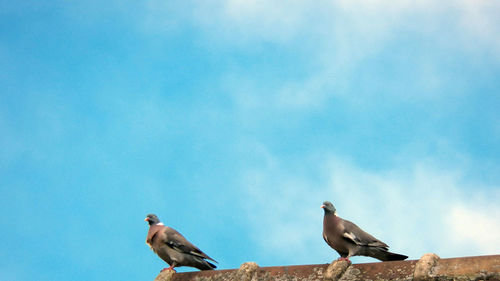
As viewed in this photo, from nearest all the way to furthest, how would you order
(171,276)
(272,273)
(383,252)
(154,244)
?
(272,273) → (383,252) → (171,276) → (154,244)

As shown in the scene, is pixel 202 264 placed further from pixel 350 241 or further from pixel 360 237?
pixel 360 237

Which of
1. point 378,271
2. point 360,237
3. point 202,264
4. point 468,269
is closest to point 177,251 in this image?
point 202,264

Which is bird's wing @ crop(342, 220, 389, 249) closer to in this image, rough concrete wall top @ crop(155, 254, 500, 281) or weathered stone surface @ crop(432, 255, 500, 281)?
rough concrete wall top @ crop(155, 254, 500, 281)

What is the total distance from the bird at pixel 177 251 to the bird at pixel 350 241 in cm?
221

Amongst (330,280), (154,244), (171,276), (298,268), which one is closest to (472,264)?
A: (330,280)

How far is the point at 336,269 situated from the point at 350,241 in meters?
1.22

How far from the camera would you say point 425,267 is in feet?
23.9

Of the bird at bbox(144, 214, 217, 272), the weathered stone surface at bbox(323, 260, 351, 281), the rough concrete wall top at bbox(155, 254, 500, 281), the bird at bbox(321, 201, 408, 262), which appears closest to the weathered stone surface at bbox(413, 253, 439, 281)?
the rough concrete wall top at bbox(155, 254, 500, 281)

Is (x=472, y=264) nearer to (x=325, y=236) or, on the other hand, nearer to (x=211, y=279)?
(x=325, y=236)

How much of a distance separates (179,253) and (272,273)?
2419 mm

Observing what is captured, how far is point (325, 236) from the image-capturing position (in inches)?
377

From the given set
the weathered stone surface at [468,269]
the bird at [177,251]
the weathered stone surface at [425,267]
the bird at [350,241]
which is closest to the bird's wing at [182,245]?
the bird at [177,251]

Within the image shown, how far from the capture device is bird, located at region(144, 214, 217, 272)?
1032 cm

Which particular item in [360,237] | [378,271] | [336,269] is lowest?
[378,271]
